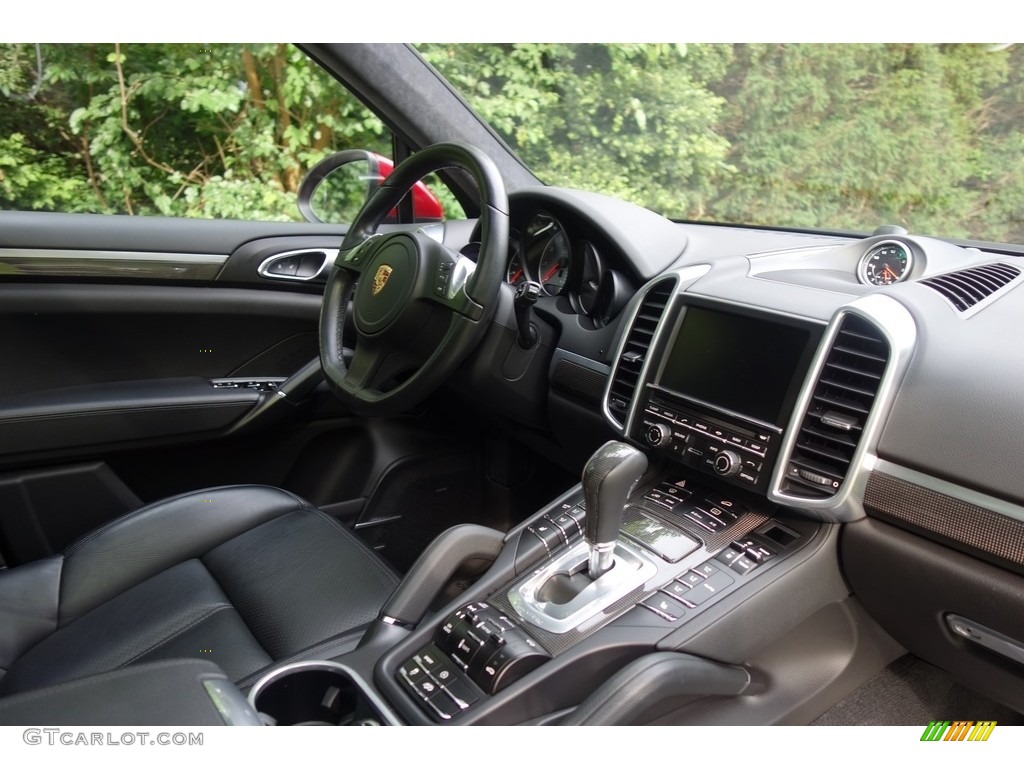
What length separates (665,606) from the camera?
122 cm

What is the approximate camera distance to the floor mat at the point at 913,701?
1.49 meters

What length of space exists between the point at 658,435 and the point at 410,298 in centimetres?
58

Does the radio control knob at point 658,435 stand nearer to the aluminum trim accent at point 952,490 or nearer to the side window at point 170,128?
the aluminum trim accent at point 952,490

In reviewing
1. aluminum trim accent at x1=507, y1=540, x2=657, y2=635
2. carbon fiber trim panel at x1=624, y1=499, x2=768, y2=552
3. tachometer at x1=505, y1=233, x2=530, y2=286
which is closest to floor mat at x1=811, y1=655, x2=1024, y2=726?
carbon fiber trim panel at x1=624, y1=499, x2=768, y2=552

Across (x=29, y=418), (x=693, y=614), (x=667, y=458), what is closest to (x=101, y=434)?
(x=29, y=418)

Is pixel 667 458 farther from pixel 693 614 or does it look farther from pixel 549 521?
pixel 693 614

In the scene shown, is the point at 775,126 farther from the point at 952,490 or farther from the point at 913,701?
the point at 913,701

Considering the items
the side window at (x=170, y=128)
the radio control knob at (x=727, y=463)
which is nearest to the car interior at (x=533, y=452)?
the radio control knob at (x=727, y=463)

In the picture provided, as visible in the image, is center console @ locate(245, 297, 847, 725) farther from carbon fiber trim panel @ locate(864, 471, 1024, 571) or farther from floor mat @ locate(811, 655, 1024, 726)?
floor mat @ locate(811, 655, 1024, 726)

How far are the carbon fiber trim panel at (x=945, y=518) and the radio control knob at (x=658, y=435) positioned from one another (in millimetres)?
344

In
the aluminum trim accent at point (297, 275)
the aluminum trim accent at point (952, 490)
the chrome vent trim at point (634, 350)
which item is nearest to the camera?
the aluminum trim accent at point (952, 490)

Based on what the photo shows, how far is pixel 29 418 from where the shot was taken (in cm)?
191

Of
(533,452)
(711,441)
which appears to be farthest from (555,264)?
(711,441)

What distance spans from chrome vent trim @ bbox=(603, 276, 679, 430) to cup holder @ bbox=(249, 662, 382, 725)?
0.68m
